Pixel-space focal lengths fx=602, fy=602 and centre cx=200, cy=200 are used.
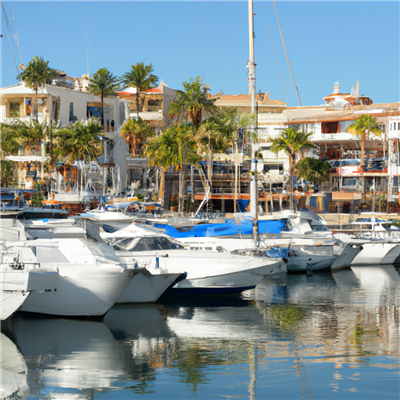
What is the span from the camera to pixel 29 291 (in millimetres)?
18984

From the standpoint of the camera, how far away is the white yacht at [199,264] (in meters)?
25.2

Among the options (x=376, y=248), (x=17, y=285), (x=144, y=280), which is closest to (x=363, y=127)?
(x=376, y=248)

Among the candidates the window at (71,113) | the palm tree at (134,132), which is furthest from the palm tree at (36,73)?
the palm tree at (134,132)

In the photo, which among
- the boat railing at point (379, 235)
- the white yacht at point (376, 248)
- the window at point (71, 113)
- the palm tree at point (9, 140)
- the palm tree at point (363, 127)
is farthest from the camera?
the window at point (71, 113)

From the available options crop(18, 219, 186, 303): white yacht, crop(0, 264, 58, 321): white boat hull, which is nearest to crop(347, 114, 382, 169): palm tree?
crop(18, 219, 186, 303): white yacht

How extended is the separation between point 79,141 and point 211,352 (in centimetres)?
3811

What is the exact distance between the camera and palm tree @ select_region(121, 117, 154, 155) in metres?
70.2

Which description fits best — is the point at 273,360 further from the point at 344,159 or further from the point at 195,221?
the point at 344,159

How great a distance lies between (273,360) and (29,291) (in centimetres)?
792

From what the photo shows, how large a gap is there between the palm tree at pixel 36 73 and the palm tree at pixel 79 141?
11825 mm

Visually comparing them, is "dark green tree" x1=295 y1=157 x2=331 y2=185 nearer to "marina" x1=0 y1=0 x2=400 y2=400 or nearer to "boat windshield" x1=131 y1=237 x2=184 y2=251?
"marina" x1=0 y1=0 x2=400 y2=400

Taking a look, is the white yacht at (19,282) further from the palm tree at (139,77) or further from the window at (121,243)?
the palm tree at (139,77)

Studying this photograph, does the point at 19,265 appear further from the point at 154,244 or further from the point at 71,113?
the point at 71,113

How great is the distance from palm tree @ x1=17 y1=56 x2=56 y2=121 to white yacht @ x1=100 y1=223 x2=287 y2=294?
40988 mm
